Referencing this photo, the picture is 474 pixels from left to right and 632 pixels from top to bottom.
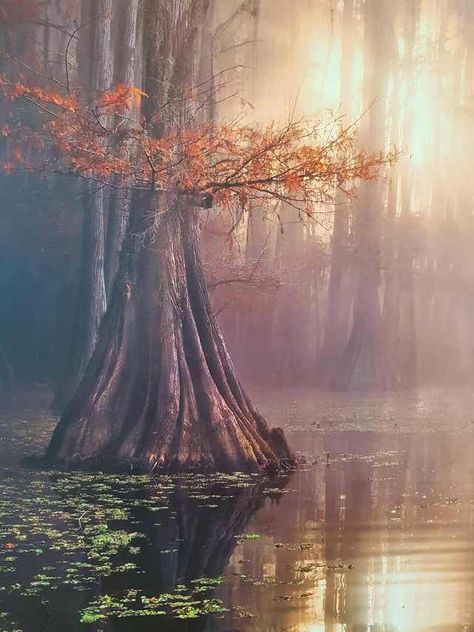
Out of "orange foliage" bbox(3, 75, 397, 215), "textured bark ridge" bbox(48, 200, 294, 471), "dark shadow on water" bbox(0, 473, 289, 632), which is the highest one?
"orange foliage" bbox(3, 75, 397, 215)

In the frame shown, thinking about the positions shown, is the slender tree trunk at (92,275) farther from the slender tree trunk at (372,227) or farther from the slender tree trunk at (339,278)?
the slender tree trunk at (339,278)

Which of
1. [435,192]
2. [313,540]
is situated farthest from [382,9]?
[313,540]

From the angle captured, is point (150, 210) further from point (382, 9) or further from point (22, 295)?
point (382, 9)

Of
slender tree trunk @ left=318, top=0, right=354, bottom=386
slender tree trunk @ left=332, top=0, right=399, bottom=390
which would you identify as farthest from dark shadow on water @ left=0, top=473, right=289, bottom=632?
slender tree trunk @ left=318, top=0, right=354, bottom=386

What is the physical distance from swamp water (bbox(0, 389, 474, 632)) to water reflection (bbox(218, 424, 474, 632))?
12 mm

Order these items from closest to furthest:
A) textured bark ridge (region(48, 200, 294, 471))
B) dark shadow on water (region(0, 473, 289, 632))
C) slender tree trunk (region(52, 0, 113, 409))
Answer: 1. dark shadow on water (region(0, 473, 289, 632))
2. textured bark ridge (region(48, 200, 294, 471))
3. slender tree trunk (region(52, 0, 113, 409))

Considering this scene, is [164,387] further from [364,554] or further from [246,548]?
[364,554]

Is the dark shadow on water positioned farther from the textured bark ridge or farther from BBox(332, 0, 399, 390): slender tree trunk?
BBox(332, 0, 399, 390): slender tree trunk

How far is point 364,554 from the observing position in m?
5.82

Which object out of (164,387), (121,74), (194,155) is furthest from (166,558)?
(121,74)

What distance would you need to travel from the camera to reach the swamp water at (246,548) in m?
4.58

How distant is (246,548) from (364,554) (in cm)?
75

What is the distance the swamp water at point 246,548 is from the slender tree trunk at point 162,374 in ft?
1.60

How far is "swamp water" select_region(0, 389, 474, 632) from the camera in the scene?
15.0ft
